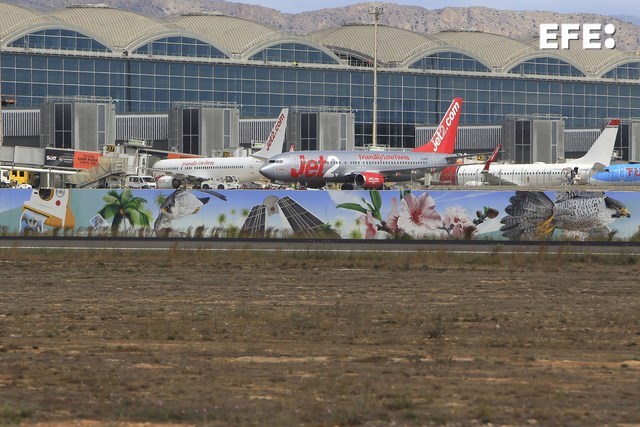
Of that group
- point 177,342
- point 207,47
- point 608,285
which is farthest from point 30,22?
point 177,342

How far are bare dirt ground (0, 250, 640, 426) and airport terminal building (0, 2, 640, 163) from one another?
88746 millimetres

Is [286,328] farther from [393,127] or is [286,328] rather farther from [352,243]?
[393,127]

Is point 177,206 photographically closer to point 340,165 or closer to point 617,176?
point 340,165

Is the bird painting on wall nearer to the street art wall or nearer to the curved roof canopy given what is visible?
the street art wall

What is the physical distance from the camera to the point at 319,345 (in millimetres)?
22641

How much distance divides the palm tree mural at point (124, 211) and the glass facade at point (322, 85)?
7544 centimetres

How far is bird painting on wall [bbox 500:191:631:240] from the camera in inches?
2167

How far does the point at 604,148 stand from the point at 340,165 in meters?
31.8

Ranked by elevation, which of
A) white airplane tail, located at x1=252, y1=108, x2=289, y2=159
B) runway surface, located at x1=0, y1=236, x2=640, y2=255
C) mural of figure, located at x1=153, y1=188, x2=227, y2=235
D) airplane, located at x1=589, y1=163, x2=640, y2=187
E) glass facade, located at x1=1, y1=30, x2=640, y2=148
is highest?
glass facade, located at x1=1, y1=30, x2=640, y2=148

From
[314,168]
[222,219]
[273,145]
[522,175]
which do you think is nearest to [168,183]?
[273,145]

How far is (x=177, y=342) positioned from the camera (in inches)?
908

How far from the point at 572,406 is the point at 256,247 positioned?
33.5 metres

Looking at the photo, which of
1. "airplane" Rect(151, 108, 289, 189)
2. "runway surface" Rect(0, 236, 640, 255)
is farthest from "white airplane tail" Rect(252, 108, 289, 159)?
"runway surface" Rect(0, 236, 640, 255)

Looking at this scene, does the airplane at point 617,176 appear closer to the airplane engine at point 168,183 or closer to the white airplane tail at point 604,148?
the white airplane tail at point 604,148
